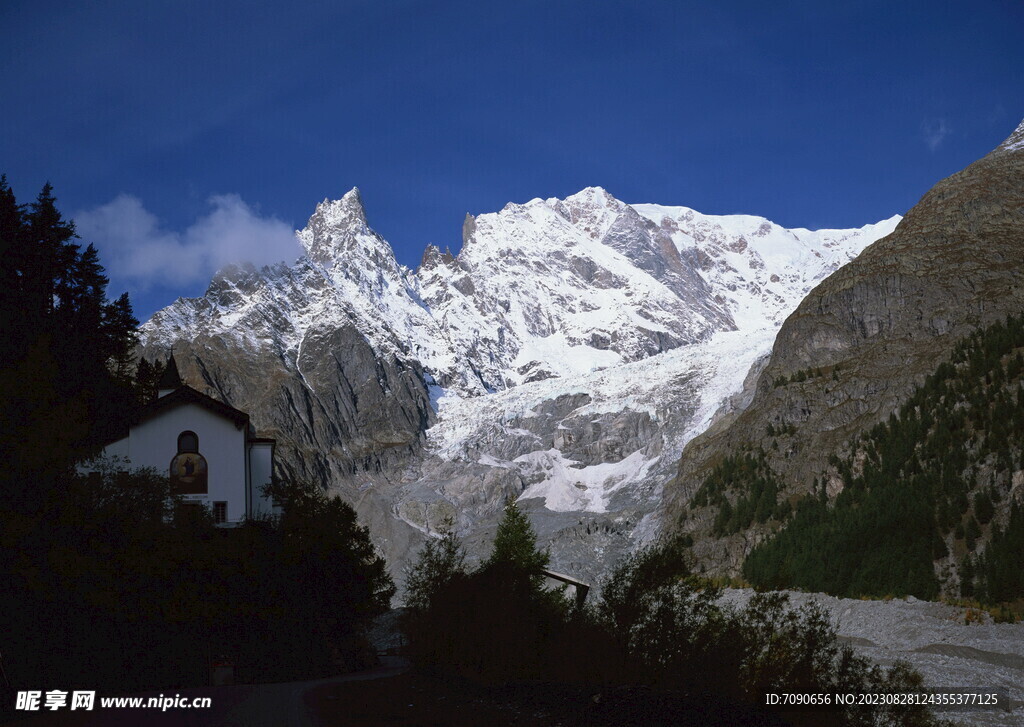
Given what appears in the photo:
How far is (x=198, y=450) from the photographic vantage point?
48875mm

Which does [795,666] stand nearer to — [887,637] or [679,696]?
[679,696]

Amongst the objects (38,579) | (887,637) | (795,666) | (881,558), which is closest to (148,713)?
(38,579)

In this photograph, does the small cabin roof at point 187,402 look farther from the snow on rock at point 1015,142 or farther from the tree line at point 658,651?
the snow on rock at point 1015,142

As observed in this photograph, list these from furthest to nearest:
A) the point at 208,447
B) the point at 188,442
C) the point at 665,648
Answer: the point at 208,447 → the point at 188,442 → the point at 665,648

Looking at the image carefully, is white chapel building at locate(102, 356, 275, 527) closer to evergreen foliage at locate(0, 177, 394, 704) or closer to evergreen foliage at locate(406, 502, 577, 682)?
evergreen foliage at locate(0, 177, 394, 704)

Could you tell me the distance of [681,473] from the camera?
A: 16650 centimetres

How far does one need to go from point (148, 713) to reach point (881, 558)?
83.1 meters

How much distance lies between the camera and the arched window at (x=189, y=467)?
4806cm

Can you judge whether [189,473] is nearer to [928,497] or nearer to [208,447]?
[208,447]

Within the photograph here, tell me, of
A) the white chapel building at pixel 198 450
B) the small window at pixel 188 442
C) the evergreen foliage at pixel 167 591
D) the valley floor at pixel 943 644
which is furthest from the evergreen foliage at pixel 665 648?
the small window at pixel 188 442

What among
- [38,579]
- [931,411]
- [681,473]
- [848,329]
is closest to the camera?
[38,579]

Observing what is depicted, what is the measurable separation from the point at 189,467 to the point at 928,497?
75.0m

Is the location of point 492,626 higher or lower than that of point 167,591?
lower

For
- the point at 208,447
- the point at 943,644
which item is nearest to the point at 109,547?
the point at 208,447
